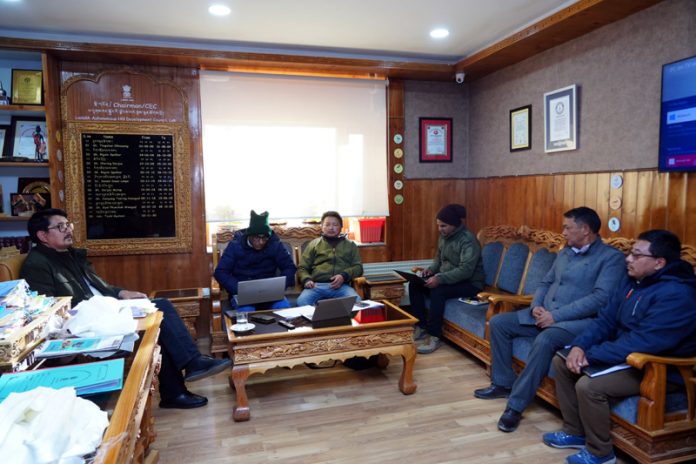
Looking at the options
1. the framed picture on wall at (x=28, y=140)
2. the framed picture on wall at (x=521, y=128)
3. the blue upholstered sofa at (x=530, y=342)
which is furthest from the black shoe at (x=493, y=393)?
the framed picture on wall at (x=28, y=140)

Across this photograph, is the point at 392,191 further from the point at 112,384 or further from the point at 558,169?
the point at 112,384

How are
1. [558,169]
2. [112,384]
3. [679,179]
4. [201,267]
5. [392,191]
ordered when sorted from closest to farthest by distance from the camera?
1. [112,384]
2. [679,179]
3. [558,169]
4. [201,267]
5. [392,191]

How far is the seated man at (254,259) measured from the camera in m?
3.50

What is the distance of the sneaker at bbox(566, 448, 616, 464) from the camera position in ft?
7.00

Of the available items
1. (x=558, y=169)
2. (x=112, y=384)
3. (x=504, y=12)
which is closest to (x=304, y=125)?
(x=504, y=12)

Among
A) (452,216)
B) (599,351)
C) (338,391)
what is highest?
(452,216)

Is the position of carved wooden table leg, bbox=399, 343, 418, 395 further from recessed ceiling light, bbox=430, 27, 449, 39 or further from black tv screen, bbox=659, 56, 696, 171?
recessed ceiling light, bbox=430, 27, 449, 39

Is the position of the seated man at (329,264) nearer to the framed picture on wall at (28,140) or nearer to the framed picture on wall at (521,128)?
the framed picture on wall at (521,128)

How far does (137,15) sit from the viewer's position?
3143 millimetres

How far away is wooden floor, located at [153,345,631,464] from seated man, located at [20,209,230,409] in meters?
0.14

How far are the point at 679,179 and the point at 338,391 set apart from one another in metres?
2.37

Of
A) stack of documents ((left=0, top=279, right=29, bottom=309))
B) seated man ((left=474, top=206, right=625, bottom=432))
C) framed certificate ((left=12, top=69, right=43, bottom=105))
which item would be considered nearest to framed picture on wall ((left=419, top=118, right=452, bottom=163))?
seated man ((left=474, top=206, right=625, bottom=432))

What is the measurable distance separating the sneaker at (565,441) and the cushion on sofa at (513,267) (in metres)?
1.43

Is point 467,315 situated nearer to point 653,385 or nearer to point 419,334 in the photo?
point 419,334
